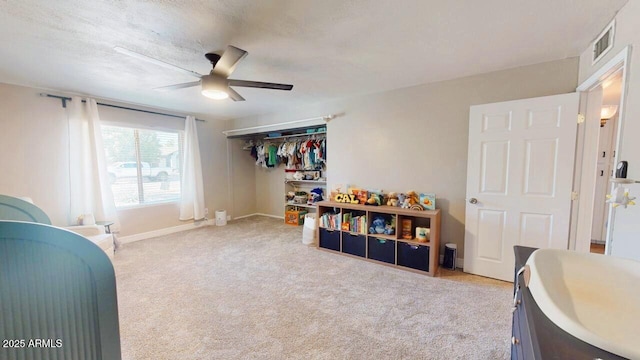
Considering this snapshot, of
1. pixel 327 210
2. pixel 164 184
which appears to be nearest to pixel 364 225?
pixel 327 210

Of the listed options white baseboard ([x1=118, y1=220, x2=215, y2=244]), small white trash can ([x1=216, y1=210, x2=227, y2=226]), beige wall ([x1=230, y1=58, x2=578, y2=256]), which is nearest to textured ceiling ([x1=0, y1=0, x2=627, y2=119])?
beige wall ([x1=230, y1=58, x2=578, y2=256])

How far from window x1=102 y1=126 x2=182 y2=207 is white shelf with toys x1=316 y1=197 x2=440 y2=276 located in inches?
116

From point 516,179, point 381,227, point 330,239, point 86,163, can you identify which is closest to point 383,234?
point 381,227

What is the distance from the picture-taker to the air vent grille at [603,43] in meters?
1.73

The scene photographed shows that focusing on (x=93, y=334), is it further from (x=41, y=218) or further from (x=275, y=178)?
(x=275, y=178)

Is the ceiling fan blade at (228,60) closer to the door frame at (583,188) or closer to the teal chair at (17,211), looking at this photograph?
the teal chair at (17,211)

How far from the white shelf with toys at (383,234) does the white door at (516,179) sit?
1.44ft

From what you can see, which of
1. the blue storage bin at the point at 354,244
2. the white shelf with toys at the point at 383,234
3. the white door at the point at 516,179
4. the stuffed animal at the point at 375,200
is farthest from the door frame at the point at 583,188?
the blue storage bin at the point at 354,244

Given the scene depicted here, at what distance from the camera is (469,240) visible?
279 centimetres

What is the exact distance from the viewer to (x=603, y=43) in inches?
72.7

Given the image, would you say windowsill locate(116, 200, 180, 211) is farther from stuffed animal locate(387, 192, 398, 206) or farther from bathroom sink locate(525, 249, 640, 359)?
bathroom sink locate(525, 249, 640, 359)

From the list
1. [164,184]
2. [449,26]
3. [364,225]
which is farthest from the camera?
[164,184]

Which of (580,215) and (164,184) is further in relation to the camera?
(164,184)

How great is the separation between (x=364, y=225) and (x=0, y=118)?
4.56m
